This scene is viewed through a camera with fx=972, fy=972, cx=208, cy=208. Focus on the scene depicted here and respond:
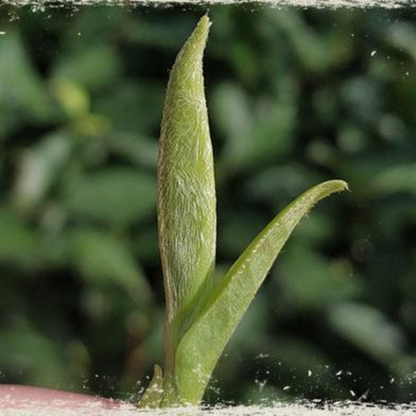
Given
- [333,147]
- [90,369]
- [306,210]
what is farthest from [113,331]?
[306,210]

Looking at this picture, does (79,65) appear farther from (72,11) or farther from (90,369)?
(90,369)

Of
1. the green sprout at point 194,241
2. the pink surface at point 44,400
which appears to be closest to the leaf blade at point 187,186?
the green sprout at point 194,241

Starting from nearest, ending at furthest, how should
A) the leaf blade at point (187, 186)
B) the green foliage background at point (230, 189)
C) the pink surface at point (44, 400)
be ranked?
the leaf blade at point (187, 186)
the pink surface at point (44, 400)
the green foliage background at point (230, 189)

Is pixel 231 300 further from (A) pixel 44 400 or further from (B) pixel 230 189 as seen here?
(B) pixel 230 189

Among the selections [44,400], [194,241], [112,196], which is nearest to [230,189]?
[112,196]

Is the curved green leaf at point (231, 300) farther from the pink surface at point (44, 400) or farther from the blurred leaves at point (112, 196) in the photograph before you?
the blurred leaves at point (112, 196)

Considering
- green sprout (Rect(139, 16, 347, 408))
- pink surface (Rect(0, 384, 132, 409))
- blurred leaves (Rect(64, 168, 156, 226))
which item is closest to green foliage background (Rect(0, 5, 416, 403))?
blurred leaves (Rect(64, 168, 156, 226))
